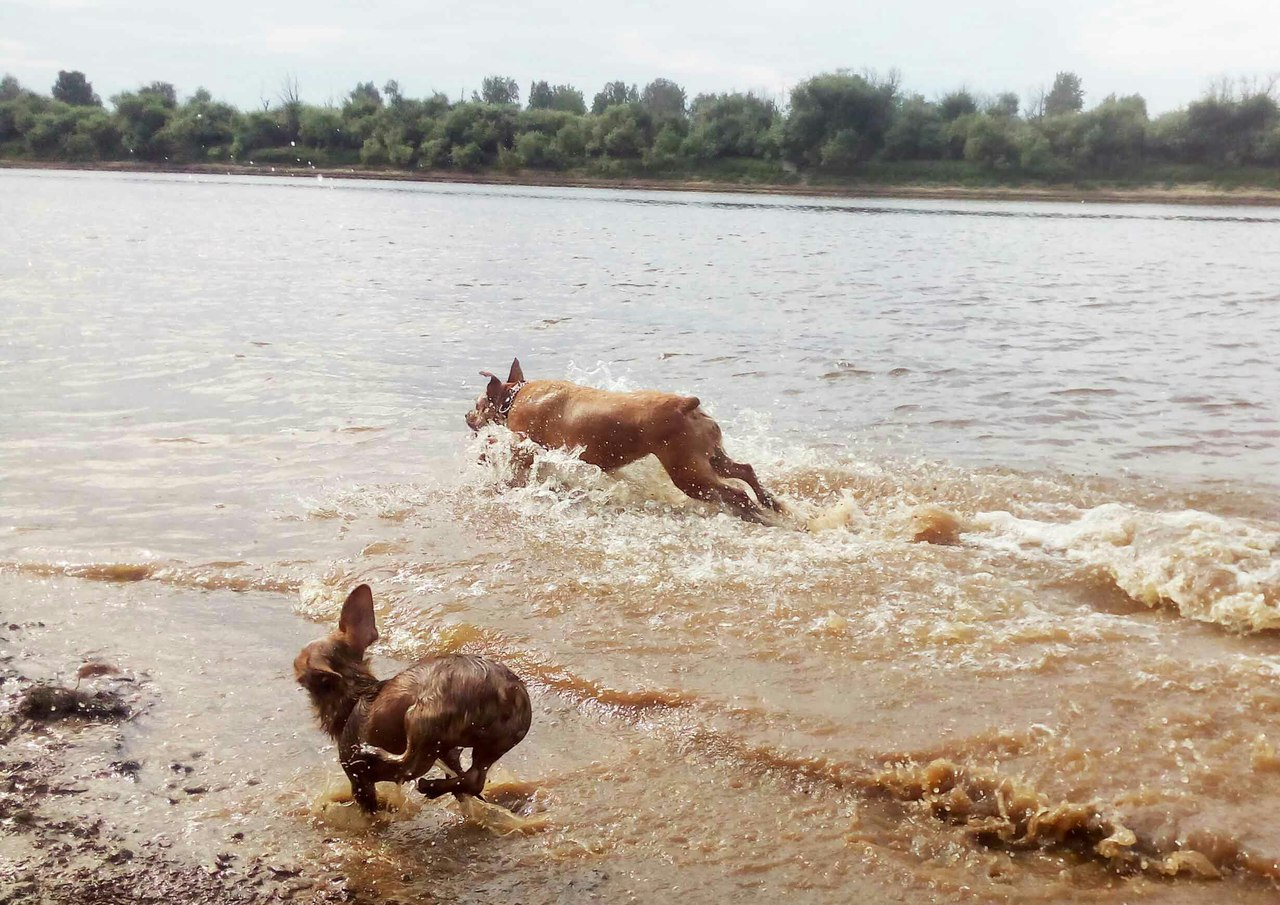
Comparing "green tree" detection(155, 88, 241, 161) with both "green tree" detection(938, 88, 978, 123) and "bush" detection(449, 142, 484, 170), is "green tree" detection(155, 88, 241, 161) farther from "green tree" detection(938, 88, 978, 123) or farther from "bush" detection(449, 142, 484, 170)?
"green tree" detection(938, 88, 978, 123)

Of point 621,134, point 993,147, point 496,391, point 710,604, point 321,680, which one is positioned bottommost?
point 710,604

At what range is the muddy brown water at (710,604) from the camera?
358 cm

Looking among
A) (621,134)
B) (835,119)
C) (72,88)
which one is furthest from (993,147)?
(72,88)

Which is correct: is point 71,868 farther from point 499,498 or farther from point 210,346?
point 210,346

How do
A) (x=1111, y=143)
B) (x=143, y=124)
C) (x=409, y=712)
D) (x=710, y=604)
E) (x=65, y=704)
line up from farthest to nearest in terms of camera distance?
(x=143, y=124)
(x=1111, y=143)
(x=710, y=604)
(x=65, y=704)
(x=409, y=712)

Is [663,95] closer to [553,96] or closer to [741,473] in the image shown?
[553,96]

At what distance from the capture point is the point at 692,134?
3743 inches

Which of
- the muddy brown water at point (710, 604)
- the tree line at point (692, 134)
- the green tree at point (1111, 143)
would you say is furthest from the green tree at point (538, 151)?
the muddy brown water at point (710, 604)

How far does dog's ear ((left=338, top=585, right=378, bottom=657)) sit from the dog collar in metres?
4.63

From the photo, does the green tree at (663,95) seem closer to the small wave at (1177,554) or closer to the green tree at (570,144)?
the green tree at (570,144)

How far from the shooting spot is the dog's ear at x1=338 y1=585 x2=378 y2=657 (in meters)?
3.78

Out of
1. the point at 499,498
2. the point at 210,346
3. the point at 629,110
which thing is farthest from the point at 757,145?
the point at 499,498

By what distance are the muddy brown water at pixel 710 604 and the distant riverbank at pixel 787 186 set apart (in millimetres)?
68208

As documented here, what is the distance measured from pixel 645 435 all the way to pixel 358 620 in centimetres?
382
